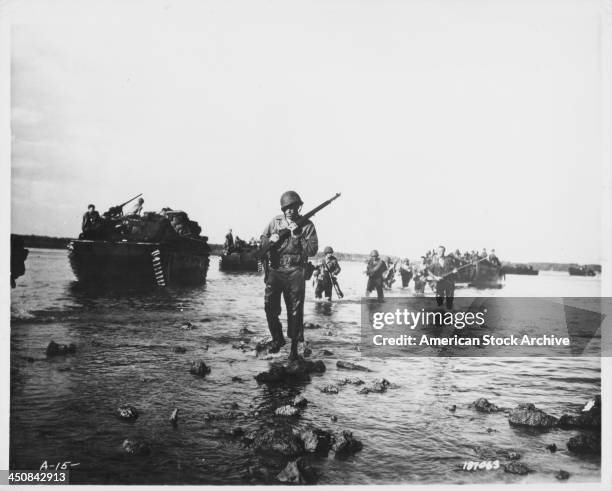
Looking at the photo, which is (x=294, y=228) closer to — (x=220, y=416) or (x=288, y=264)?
(x=288, y=264)

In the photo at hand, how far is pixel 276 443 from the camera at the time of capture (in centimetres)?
381

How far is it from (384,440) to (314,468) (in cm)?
79

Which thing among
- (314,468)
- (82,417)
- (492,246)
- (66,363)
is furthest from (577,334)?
(66,363)

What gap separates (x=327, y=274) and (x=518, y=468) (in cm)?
443

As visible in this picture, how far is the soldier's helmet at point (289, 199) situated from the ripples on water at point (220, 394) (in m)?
1.70

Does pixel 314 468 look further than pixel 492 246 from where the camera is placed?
No

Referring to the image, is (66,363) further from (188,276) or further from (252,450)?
(188,276)

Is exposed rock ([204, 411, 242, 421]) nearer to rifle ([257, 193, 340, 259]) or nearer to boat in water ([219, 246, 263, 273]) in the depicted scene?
rifle ([257, 193, 340, 259])

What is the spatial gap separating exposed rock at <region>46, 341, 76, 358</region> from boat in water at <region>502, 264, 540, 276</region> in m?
6.19

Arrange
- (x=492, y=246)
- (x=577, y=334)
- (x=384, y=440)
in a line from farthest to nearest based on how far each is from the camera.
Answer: (x=492, y=246)
(x=577, y=334)
(x=384, y=440)

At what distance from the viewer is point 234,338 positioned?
575 cm

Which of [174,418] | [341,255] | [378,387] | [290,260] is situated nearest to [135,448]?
[174,418]

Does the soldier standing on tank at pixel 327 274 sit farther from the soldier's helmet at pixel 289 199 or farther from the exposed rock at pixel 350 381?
the exposed rock at pixel 350 381

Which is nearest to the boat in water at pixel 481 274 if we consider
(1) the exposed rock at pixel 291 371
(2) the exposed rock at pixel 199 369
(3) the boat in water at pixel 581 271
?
(3) the boat in water at pixel 581 271
